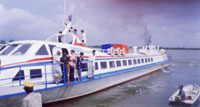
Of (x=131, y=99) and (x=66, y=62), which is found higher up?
(x=66, y=62)

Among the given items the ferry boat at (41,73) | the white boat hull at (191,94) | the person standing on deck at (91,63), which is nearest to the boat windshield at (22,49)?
the ferry boat at (41,73)

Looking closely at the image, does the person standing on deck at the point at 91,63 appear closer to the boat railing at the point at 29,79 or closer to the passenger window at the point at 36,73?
the boat railing at the point at 29,79

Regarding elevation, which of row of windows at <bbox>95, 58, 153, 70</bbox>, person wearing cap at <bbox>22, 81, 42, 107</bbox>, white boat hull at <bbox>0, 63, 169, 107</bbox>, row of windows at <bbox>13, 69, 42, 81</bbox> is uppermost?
person wearing cap at <bbox>22, 81, 42, 107</bbox>

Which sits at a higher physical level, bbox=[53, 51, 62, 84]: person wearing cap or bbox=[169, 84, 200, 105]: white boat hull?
bbox=[53, 51, 62, 84]: person wearing cap

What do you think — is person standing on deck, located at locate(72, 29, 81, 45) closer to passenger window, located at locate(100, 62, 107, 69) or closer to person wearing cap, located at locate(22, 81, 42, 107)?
passenger window, located at locate(100, 62, 107, 69)

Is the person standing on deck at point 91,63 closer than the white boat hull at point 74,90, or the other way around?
the white boat hull at point 74,90

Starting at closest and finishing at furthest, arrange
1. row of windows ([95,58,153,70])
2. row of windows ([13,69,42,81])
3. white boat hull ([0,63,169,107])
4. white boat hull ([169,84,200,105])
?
1. white boat hull ([0,63,169,107])
2. row of windows ([13,69,42,81])
3. white boat hull ([169,84,200,105])
4. row of windows ([95,58,153,70])

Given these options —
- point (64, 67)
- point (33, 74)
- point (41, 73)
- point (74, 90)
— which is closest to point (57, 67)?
point (64, 67)

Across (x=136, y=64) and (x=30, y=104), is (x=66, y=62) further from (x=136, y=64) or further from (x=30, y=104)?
(x=136, y=64)

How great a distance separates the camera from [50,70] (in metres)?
9.30

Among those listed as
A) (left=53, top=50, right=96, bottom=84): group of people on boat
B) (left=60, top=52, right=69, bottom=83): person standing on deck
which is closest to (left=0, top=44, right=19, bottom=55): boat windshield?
(left=53, top=50, right=96, bottom=84): group of people on boat

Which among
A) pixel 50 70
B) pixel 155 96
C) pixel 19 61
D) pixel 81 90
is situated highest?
pixel 19 61

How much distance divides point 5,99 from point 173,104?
9706 mm

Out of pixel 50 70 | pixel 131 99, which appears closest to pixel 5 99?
pixel 50 70
